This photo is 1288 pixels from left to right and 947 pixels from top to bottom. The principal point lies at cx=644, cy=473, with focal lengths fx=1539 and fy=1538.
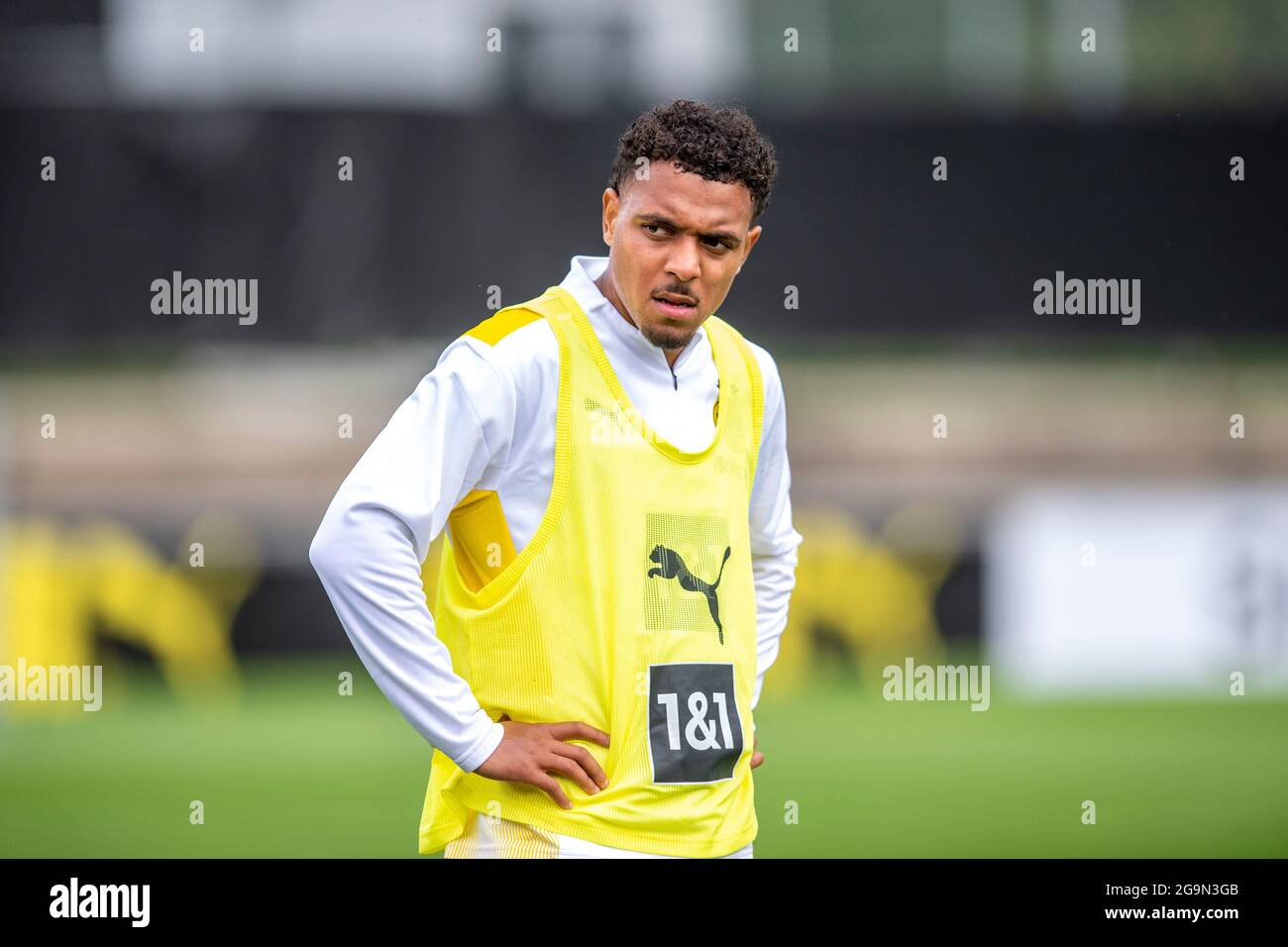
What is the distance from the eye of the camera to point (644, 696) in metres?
1.83

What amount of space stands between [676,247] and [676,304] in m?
0.07

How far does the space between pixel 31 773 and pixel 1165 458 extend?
5.91 m

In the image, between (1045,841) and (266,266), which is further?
(266,266)

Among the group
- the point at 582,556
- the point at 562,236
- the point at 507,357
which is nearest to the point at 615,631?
the point at 582,556

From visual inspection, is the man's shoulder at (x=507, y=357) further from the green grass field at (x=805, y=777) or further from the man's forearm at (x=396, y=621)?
the green grass field at (x=805, y=777)

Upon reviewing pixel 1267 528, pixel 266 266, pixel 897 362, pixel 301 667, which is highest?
pixel 266 266

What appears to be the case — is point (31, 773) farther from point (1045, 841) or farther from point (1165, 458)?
point (1165, 458)

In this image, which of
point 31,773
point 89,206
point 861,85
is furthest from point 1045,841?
point 89,206

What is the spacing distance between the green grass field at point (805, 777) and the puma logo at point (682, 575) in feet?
10.9

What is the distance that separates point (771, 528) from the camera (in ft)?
7.30

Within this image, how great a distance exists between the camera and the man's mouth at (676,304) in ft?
6.07

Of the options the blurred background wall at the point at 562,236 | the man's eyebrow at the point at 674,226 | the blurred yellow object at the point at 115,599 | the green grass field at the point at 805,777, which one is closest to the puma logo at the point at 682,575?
the man's eyebrow at the point at 674,226

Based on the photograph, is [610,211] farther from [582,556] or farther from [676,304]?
A: [582,556]

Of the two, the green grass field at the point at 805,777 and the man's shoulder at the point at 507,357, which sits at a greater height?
the man's shoulder at the point at 507,357
